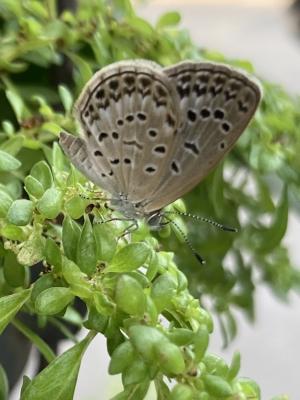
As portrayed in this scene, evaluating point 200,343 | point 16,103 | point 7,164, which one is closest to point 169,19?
point 16,103

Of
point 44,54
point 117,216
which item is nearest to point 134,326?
point 117,216

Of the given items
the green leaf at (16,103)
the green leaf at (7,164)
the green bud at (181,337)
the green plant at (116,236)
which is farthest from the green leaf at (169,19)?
the green bud at (181,337)

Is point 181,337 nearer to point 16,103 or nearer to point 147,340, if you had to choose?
point 147,340

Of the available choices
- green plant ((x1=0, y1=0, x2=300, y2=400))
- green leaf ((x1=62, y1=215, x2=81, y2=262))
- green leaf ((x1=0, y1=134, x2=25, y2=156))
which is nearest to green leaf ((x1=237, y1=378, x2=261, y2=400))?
green plant ((x1=0, y1=0, x2=300, y2=400))

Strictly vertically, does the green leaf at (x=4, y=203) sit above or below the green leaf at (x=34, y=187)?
below

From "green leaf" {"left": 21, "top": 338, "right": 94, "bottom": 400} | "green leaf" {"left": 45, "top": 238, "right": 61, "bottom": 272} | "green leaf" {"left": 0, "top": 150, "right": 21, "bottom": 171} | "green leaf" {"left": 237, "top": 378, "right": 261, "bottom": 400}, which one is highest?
"green leaf" {"left": 45, "top": 238, "right": 61, "bottom": 272}

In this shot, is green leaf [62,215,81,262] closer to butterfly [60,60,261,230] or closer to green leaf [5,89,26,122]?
butterfly [60,60,261,230]

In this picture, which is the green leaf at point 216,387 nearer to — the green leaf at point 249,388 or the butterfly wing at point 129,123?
the green leaf at point 249,388
